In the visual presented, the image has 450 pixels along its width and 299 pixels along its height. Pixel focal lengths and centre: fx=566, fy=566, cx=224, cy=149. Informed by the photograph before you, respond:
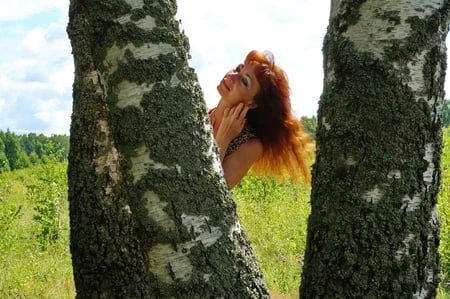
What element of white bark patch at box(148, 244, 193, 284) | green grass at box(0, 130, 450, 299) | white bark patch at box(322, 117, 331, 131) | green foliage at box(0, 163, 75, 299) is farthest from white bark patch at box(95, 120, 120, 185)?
green foliage at box(0, 163, 75, 299)

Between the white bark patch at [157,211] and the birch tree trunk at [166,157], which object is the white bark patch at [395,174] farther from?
A: the white bark patch at [157,211]

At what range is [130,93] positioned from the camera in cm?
150

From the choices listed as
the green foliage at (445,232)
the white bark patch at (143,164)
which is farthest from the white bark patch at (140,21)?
the green foliage at (445,232)

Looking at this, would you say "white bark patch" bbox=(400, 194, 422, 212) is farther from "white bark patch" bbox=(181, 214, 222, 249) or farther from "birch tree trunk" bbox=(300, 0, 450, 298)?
"white bark patch" bbox=(181, 214, 222, 249)

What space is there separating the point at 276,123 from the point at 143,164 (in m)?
1.30

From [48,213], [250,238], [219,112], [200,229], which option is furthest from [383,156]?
[48,213]

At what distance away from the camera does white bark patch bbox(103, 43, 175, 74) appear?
150 cm

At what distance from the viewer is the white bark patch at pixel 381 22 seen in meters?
1.45

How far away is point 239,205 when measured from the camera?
8.57 m

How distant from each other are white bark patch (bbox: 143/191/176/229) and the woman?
3.55 feet

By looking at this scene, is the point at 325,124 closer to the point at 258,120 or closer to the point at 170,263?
the point at 170,263

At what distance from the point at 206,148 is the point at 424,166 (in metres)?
0.57

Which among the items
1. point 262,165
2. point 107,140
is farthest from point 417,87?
point 262,165

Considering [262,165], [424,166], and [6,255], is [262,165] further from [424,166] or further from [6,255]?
[6,255]
